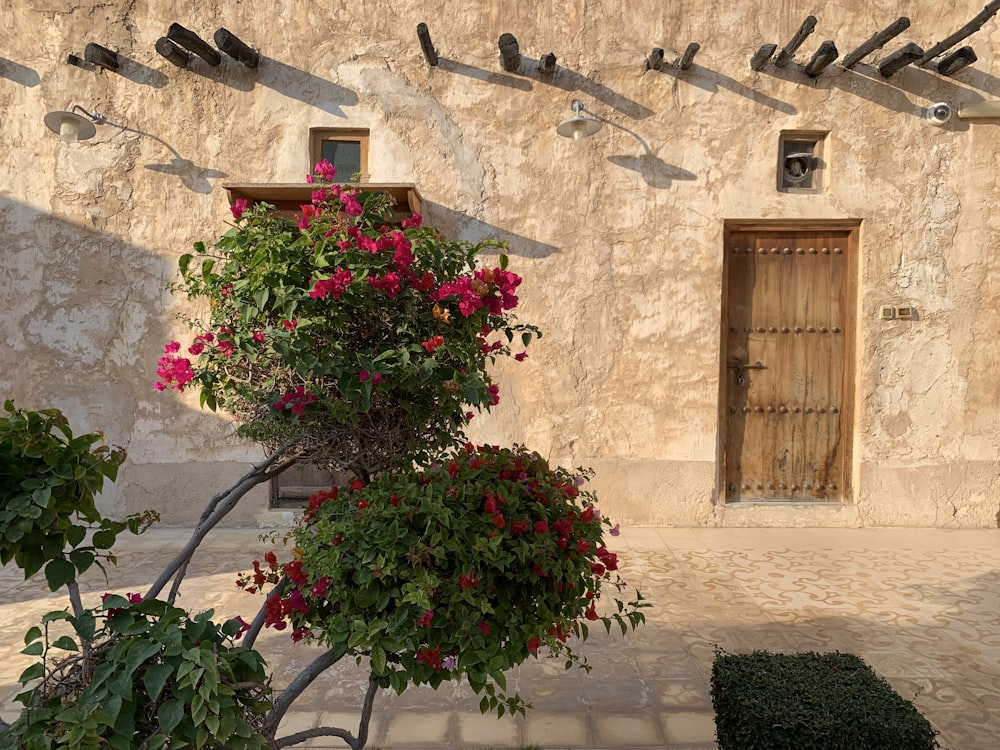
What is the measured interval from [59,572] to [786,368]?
5.16 m

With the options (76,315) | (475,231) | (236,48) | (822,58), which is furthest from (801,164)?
(76,315)

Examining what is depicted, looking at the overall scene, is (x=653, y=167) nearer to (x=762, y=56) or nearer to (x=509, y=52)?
(x=762, y=56)

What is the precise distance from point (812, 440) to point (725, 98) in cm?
282

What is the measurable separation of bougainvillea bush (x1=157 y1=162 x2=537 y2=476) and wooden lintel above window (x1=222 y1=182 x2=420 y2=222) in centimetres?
320

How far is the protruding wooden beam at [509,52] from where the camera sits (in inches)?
181

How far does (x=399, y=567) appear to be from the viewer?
1.41 m

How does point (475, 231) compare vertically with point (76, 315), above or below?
above

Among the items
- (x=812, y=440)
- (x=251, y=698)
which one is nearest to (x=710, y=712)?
(x=251, y=698)

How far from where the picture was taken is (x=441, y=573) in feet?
4.79

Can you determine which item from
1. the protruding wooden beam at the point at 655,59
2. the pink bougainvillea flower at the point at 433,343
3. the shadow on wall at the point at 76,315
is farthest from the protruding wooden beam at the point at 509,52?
the pink bougainvillea flower at the point at 433,343

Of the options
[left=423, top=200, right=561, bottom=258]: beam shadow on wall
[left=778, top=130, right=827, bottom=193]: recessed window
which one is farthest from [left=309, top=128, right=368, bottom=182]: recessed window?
[left=778, top=130, right=827, bottom=193]: recessed window

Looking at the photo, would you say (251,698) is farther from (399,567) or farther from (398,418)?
(398,418)

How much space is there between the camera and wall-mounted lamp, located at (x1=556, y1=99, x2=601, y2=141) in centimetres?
466

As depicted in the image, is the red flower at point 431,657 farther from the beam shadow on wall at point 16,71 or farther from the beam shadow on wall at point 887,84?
the beam shadow on wall at point 16,71
